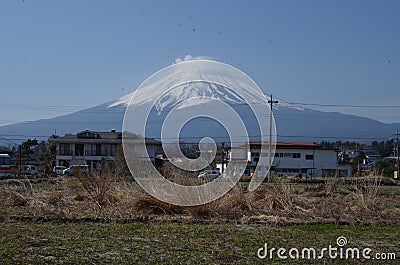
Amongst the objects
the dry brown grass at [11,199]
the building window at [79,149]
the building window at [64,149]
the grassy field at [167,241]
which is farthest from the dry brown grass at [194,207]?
the building window at [64,149]

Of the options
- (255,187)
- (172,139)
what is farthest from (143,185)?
(172,139)

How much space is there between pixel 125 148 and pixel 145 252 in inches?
432

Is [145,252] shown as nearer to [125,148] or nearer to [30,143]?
[125,148]

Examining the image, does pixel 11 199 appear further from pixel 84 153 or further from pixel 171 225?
pixel 84 153

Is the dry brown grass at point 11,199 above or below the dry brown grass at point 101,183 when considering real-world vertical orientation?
below

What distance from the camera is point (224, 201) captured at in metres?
12.5

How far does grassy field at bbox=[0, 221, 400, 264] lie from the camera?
261 inches

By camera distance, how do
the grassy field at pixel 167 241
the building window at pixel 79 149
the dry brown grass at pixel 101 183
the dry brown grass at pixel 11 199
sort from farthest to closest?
the building window at pixel 79 149 < the dry brown grass at pixel 11 199 < the dry brown grass at pixel 101 183 < the grassy field at pixel 167 241

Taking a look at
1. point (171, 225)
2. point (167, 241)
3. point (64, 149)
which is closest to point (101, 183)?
point (171, 225)

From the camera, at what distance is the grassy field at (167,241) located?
6637 mm

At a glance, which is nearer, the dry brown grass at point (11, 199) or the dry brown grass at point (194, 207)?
→ the dry brown grass at point (194, 207)

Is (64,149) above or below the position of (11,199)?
above

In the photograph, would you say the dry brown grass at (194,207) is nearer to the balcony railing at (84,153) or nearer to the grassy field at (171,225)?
the grassy field at (171,225)

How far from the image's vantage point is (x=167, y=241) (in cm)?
810
